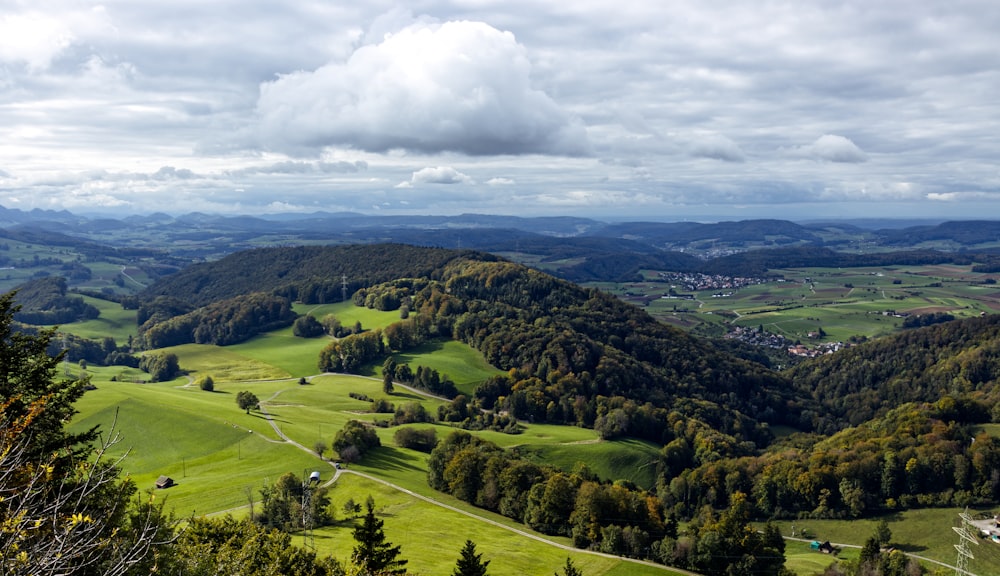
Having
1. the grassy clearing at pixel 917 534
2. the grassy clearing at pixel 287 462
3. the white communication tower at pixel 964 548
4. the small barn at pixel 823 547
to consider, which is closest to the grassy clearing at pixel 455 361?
the grassy clearing at pixel 287 462

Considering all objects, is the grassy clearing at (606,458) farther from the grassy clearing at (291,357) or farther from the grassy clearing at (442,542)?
the grassy clearing at (291,357)

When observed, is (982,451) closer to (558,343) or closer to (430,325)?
(558,343)

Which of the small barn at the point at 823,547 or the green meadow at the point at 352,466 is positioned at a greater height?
the green meadow at the point at 352,466

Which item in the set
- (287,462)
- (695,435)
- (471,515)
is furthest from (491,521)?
(695,435)

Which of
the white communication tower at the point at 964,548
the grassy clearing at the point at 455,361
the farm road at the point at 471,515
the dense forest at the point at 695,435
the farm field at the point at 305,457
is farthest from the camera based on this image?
the grassy clearing at the point at 455,361

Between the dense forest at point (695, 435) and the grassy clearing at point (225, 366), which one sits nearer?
the dense forest at point (695, 435)

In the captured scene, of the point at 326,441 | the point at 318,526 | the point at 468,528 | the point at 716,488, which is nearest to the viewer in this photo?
the point at 318,526

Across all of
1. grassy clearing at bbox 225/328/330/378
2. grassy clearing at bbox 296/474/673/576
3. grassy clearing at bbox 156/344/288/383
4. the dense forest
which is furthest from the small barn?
grassy clearing at bbox 156/344/288/383

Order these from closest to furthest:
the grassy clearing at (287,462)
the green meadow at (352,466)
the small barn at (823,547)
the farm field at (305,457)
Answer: the grassy clearing at (287,462) → the farm field at (305,457) → the green meadow at (352,466) → the small barn at (823,547)

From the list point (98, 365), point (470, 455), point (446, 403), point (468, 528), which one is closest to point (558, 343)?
point (446, 403)

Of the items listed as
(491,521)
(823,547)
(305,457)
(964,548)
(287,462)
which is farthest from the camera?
(305,457)

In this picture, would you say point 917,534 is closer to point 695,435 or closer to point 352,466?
point 695,435
